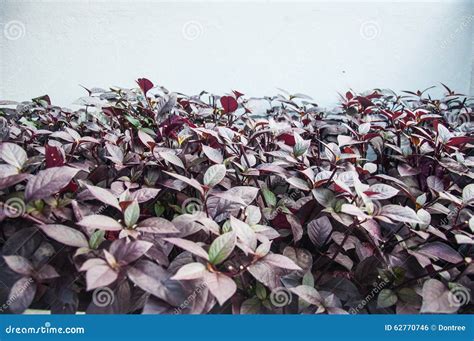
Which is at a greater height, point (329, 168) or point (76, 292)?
point (329, 168)

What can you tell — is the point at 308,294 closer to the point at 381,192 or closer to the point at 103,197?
the point at 381,192

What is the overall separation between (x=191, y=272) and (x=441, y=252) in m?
0.55

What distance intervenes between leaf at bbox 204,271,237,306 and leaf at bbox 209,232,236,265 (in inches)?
1.1

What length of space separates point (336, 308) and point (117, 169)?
2.09 ft

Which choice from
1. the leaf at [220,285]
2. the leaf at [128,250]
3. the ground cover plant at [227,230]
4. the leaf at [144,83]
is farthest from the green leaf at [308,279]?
the leaf at [144,83]

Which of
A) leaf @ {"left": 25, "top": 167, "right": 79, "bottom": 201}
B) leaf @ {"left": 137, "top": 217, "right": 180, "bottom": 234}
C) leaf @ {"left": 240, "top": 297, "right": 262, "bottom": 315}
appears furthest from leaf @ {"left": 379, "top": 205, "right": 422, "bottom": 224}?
leaf @ {"left": 25, "top": 167, "right": 79, "bottom": 201}

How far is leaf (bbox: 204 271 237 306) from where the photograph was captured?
0.67m

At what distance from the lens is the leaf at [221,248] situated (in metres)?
0.74

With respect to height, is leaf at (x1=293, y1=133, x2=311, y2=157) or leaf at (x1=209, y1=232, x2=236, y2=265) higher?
leaf at (x1=293, y1=133, x2=311, y2=157)

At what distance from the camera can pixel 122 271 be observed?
2.31ft

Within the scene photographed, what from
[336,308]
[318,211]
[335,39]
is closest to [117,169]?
[318,211]

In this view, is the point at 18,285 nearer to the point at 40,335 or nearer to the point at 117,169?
the point at 40,335

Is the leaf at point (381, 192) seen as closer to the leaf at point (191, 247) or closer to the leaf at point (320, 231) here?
the leaf at point (320, 231)

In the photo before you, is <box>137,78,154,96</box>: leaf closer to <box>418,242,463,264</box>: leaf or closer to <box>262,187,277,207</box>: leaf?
<box>262,187,277,207</box>: leaf
